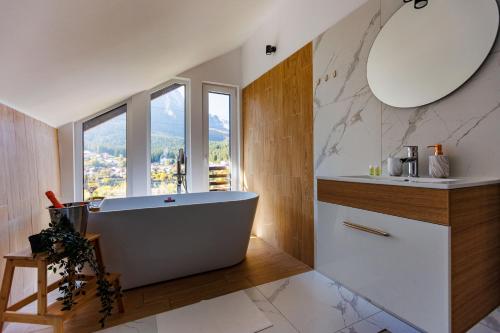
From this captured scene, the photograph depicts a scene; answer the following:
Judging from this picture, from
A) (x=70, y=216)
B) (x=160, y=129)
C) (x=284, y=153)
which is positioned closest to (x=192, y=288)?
(x=70, y=216)

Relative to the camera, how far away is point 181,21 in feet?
6.06

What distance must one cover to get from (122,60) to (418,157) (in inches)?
87.2

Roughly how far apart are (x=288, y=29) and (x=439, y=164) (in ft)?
6.44

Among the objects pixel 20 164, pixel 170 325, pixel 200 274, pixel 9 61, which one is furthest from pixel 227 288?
pixel 9 61

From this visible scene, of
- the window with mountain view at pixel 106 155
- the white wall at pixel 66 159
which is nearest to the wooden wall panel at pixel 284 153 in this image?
the window with mountain view at pixel 106 155

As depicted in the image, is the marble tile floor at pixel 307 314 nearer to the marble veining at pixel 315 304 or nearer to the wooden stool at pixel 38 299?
the marble veining at pixel 315 304

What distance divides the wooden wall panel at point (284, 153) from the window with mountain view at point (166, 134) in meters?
0.93

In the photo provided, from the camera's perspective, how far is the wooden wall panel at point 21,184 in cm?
145

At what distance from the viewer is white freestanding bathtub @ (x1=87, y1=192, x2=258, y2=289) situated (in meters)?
1.66

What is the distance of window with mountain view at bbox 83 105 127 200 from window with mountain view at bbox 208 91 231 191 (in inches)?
42.5

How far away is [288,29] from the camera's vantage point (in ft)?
7.96

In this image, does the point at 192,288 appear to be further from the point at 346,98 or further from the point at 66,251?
the point at 346,98

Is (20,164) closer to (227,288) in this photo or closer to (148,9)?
(148,9)

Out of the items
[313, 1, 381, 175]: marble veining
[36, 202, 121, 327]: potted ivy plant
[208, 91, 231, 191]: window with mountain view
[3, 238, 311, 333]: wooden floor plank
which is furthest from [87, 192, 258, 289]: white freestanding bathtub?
[208, 91, 231, 191]: window with mountain view
